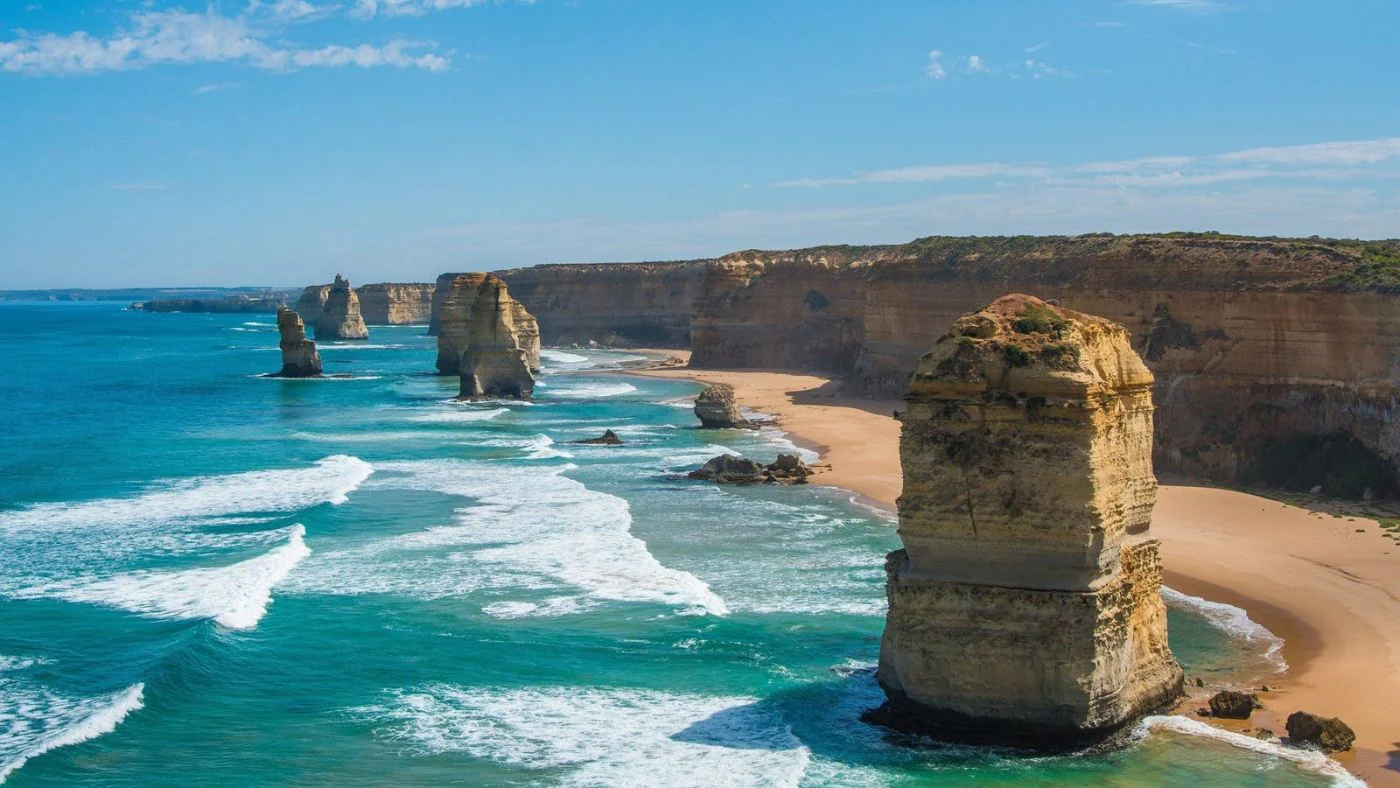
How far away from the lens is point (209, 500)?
1362 inches

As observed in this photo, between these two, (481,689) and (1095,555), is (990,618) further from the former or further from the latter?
(481,689)

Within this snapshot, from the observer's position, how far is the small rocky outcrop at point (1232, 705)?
16.9 m

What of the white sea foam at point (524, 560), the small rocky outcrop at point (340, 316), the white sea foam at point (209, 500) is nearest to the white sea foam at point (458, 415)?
the white sea foam at point (209, 500)

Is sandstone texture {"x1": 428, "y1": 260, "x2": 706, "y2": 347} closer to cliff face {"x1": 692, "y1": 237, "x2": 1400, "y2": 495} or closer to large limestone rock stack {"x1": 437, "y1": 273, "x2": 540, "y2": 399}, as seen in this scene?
large limestone rock stack {"x1": 437, "y1": 273, "x2": 540, "y2": 399}

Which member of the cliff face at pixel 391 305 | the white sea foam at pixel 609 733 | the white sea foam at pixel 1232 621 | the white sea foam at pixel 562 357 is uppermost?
the cliff face at pixel 391 305

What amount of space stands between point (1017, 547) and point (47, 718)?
511 inches

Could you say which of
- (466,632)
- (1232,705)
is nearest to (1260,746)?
(1232,705)

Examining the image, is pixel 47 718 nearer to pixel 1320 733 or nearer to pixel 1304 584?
pixel 1320 733

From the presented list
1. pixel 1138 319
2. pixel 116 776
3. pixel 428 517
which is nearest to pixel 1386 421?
pixel 1138 319

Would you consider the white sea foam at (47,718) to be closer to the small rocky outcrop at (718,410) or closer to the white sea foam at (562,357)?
the small rocky outcrop at (718,410)

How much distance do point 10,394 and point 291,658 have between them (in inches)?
2262

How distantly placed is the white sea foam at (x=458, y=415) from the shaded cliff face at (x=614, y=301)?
50.2 metres

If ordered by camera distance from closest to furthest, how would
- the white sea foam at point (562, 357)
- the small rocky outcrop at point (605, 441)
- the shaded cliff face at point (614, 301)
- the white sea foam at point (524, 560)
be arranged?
the white sea foam at point (524, 560)
the small rocky outcrop at point (605, 441)
the white sea foam at point (562, 357)
the shaded cliff face at point (614, 301)

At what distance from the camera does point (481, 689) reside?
1905cm
